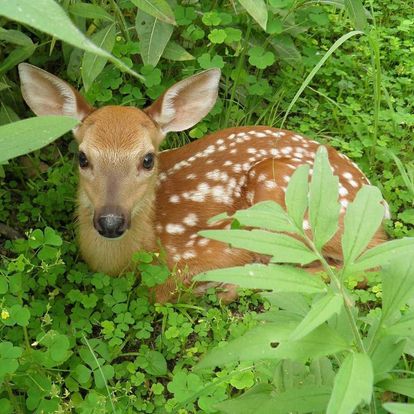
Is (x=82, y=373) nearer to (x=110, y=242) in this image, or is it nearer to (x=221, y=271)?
(x=110, y=242)

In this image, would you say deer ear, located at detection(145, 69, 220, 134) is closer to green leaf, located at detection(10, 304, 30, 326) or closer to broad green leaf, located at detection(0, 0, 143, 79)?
green leaf, located at detection(10, 304, 30, 326)

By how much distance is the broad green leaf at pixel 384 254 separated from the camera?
1418mm

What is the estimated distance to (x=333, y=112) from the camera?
4.15 metres

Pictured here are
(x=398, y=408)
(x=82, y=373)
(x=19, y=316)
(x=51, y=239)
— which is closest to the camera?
(x=398, y=408)

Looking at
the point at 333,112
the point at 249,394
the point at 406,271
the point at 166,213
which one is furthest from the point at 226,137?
the point at 406,271

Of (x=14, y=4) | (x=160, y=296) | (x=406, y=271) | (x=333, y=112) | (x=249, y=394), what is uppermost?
(x=14, y=4)

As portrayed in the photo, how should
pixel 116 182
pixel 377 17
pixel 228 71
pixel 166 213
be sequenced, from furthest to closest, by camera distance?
pixel 377 17, pixel 228 71, pixel 166 213, pixel 116 182

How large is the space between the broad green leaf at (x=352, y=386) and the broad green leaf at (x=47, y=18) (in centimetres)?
73

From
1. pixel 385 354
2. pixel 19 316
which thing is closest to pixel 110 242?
pixel 19 316

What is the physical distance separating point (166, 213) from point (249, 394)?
1.64 metres

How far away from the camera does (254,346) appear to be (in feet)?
4.78

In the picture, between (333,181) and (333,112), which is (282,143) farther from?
(333,181)

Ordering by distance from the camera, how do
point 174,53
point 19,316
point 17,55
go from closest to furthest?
point 19,316 < point 17,55 < point 174,53

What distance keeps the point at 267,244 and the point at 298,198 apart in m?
0.16
